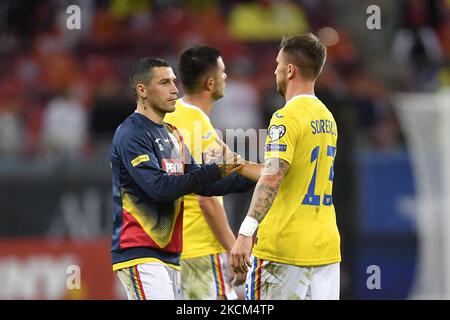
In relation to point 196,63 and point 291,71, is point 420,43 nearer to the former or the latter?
point 196,63

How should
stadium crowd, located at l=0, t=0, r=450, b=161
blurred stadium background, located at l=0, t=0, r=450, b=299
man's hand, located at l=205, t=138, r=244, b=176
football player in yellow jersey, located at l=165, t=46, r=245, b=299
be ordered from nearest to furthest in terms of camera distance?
man's hand, located at l=205, t=138, r=244, b=176 → football player in yellow jersey, located at l=165, t=46, r=245, b=299 → blurred stadium background, located at l=0, t=0, r=450, b=299 → stadium crowd, located at l=0, t=0, r=450, b=161

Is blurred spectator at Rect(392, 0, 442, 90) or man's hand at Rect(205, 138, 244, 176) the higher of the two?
blurred spectator at Rect(392, 0, 442, 90)

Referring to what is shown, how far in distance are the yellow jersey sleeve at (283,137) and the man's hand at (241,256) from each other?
0.58 m

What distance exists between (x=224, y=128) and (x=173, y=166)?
227 inches

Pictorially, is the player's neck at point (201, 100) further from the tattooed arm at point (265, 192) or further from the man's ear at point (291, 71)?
the tattooed arm at point (265, 192)

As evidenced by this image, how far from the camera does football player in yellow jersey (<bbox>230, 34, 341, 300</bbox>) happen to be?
20.9 ft

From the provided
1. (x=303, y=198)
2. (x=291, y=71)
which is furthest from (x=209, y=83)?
(x=303, y=198)

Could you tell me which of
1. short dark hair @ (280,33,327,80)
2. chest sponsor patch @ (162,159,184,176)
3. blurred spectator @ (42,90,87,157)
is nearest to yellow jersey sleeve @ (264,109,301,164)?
short dark hair @ (280,33,327,80)

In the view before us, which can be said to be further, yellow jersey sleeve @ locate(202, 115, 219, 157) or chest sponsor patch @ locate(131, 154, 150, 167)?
yellow jersey sleeve @ locate(202, 115, 219, 157)

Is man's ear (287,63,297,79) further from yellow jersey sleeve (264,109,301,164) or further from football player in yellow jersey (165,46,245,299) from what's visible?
football player in yellow jersey (165,46,245,299)

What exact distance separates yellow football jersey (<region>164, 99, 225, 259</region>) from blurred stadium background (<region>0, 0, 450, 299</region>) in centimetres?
407

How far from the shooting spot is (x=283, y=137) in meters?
6.28
